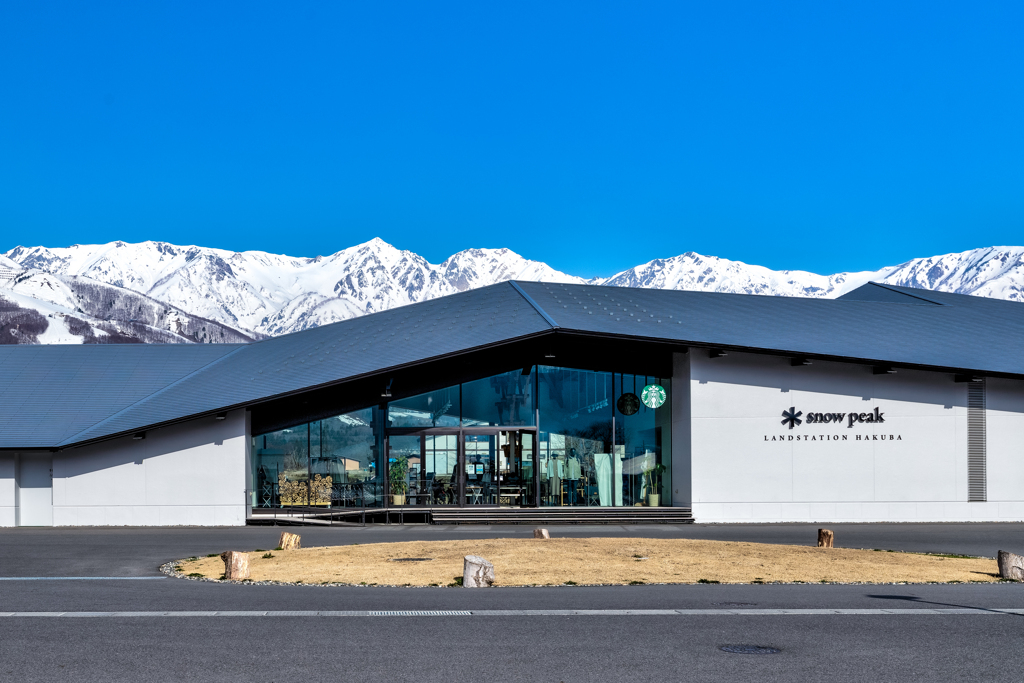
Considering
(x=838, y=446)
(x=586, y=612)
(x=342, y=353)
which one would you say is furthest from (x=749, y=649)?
(x=342, y=353)

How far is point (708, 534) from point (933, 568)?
24.1 ft

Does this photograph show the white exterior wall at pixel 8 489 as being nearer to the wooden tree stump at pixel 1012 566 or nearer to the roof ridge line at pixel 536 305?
the roof ridge line at pixel 536 305

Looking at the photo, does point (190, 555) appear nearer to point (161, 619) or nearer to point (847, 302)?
point (161, 619)

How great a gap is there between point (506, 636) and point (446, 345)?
1834 cm

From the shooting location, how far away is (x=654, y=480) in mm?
29625

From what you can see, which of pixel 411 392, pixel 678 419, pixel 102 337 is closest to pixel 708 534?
pixel 678 419

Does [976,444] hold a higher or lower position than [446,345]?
lower

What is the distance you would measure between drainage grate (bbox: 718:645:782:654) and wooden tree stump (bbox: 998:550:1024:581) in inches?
305

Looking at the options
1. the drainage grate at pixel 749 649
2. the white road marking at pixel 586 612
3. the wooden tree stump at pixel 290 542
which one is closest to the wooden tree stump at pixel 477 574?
the white road marking at pixel 586 612

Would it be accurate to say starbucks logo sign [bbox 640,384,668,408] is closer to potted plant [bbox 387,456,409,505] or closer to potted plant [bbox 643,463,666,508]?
potted plant [bbox 643,463,666,508]

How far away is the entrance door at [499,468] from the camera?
95.8 feet

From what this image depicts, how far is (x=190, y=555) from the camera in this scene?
61.6 feet

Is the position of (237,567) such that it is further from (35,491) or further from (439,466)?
(35,491)

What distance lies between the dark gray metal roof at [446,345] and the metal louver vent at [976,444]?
88 centimetres
